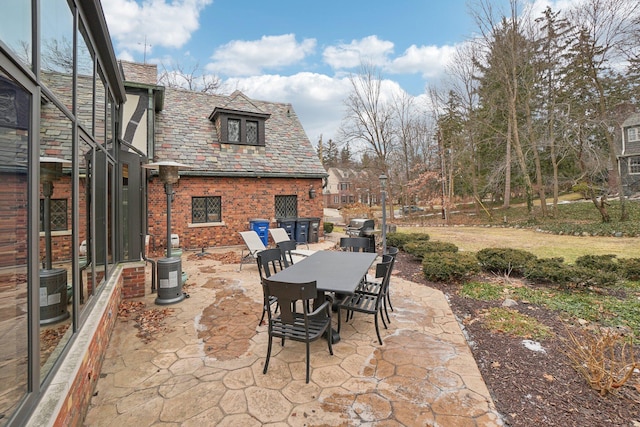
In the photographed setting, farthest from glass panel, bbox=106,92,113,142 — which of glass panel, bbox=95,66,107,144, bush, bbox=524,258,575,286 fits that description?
bush, bbox=524,258,575,286

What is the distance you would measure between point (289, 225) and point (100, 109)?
782 cm

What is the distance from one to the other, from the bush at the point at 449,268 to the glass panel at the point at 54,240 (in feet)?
18.9

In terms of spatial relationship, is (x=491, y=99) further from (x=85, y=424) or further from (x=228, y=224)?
(x=85, y=424)

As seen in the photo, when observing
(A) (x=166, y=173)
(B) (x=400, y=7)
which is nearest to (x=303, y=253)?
(A) (x=166, y=173)

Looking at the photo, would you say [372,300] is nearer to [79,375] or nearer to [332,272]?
[332,272]

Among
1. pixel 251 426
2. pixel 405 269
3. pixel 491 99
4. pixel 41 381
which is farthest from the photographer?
pixel 491 99

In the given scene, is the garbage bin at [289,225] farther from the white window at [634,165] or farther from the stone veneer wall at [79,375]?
the white window at [634,165]

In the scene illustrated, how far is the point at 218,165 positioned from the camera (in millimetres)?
10812

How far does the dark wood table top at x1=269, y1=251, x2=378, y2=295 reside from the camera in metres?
3.42

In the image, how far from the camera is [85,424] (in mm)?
2342

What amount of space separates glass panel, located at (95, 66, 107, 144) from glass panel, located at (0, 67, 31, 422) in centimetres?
240

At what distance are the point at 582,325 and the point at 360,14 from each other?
11.3 meters

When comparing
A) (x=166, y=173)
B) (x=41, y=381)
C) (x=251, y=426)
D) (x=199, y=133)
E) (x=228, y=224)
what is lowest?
(x=251, y=426)

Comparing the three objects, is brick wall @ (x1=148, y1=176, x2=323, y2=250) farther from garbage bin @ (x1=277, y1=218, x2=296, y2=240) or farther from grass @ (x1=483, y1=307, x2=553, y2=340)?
grass @ (x1=483, y1=307, x2=553, y2=340)
